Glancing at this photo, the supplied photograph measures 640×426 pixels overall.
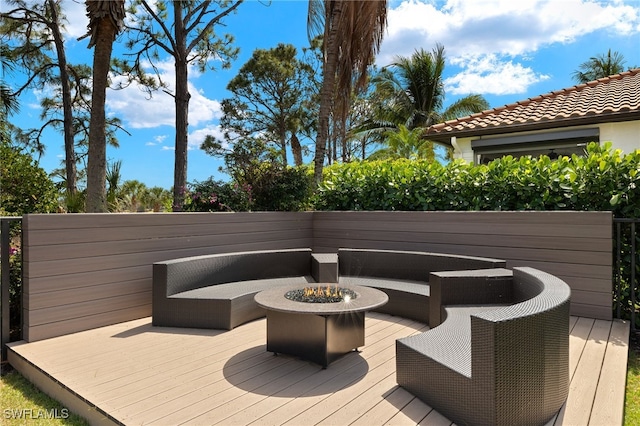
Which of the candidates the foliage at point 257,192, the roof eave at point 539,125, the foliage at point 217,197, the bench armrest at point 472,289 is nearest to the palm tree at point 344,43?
the foliage at point 257,192

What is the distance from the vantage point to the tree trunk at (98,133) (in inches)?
283

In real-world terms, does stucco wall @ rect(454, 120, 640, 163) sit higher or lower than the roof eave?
lower

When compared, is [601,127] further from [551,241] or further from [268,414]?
[268,414]

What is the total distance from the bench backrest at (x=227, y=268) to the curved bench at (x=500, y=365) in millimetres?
2368

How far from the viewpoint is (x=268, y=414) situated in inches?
83.4

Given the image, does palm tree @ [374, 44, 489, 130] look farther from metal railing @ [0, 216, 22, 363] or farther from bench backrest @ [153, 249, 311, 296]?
metal railing @ [0, 216, 22, 363]

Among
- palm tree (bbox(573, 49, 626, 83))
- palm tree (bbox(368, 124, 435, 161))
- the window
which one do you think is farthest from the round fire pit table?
palm tree (bbox(573, 49, 626, 83))

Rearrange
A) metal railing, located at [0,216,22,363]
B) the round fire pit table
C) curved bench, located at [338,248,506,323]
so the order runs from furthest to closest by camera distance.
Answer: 1. curved bench, located at [338,248,506,323]
2. metal railing, located at [0,216,22,363]
3. the round fire pit table

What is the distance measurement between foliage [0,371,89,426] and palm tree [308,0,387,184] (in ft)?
15.6

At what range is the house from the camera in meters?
6.92

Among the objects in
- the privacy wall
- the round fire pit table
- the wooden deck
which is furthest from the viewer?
the privacy wall

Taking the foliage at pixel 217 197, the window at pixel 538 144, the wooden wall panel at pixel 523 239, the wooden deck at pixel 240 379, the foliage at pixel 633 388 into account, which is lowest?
the foliage at pixel 633 388

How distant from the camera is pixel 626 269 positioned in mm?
3805

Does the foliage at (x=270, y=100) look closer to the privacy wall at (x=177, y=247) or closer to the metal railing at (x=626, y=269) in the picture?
the privacy wall at (x=177, y=247)
